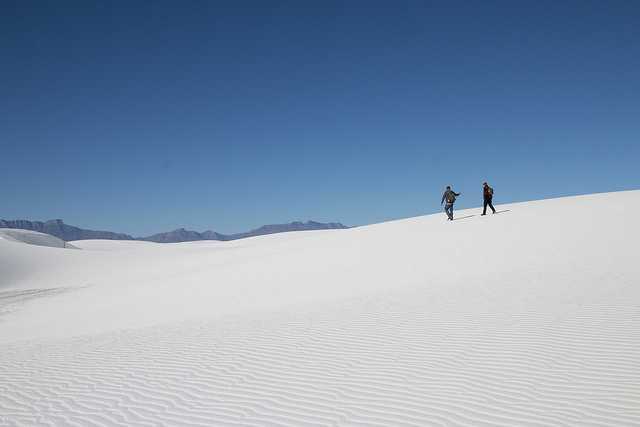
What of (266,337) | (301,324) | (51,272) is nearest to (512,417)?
(266,337)

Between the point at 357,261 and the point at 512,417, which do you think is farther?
the point at 357,261

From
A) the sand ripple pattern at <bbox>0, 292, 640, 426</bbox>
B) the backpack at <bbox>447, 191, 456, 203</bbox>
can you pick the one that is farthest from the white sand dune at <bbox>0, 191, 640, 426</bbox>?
the backpack at <bbox>447, 191, 456, 203</bbox>

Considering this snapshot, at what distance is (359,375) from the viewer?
14.5 ft

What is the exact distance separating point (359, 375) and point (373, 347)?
1091mm

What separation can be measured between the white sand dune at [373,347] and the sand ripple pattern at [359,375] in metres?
0.02

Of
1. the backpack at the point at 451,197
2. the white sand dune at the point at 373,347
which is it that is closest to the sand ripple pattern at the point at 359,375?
the white sand dune at the point at 373,347

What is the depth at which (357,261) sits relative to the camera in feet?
51.1

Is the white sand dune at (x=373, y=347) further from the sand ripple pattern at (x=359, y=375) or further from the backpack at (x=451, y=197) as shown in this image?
the backpack at (x=451, y=197)

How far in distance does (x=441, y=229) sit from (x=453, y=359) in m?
14.7

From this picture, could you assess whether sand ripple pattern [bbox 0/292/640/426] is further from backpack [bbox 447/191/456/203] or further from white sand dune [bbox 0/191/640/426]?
backpack [bbox 447/191/456/203]

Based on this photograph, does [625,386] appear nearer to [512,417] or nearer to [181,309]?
[512,417]

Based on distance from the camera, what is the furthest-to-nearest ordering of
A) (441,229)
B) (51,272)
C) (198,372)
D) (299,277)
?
(51,272) → (441,229) → (299,277) → (198,372)

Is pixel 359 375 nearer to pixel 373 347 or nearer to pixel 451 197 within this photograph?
pixel 373 347

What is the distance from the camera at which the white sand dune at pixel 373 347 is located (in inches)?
143
